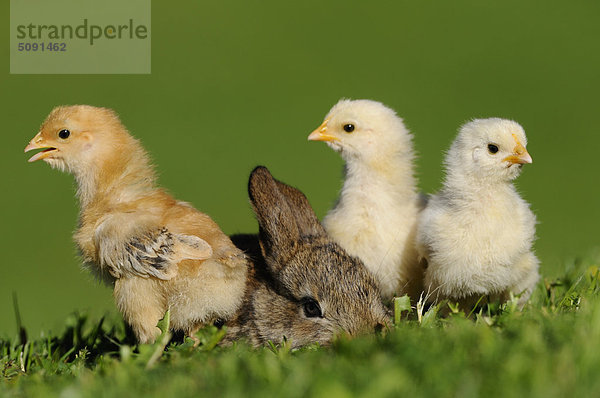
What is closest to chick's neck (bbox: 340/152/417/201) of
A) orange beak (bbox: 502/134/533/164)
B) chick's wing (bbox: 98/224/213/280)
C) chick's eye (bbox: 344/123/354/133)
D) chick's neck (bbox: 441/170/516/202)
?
chick's eye (bbox: 344/123/354/133)

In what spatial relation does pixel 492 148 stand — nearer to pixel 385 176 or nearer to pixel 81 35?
pixel 385 176

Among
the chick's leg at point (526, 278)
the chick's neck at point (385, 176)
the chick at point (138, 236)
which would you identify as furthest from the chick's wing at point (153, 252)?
the chick's leg at point (526, 278)

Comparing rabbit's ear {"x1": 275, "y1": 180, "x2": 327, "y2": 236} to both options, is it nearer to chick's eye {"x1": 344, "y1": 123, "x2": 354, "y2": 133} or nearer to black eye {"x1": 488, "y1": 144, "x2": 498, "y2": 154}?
chick's eye {"x1": 344, "y1": 123, "x2": 354, "y2": 133}

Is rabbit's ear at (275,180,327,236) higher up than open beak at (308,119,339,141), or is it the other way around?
open beak at (308,119,339,141)

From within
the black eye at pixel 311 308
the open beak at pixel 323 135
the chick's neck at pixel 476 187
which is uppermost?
the open beak at pixel 323 135

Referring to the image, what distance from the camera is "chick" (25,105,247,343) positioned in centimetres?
662

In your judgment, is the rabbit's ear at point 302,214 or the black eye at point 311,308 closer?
the black eye at point 311,308

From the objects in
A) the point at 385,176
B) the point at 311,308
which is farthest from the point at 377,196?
the point at 311,308

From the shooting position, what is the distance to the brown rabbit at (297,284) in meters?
6.49

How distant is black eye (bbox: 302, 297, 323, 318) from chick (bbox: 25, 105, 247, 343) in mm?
629

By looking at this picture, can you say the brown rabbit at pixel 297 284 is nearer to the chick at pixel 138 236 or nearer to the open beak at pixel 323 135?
the chick at pixel 138 236

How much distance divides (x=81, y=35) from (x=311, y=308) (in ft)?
51.8

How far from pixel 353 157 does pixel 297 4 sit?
62.1 ft

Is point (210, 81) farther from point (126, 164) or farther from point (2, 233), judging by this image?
point (126, 164)
